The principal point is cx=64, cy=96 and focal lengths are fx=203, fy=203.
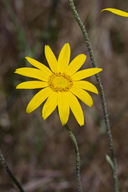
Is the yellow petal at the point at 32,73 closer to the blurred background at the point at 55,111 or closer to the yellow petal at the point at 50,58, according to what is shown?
the yellow petal at the point at 50,58

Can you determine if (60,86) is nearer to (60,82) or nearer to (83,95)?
(60,82)

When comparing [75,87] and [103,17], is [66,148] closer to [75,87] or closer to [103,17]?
[75,87]

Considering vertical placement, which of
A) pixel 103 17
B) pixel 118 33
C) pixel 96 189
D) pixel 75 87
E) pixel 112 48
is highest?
pixel 103 17

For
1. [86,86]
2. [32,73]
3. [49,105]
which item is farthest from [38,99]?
[86,86]

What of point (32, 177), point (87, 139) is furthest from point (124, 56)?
point (32, 177)

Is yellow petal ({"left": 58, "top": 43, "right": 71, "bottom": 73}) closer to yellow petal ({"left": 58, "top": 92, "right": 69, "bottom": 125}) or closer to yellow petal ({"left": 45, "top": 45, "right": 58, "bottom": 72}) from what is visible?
yellow petal ({"left": 45, "top": 45, "right": 58, "bottom": 72})

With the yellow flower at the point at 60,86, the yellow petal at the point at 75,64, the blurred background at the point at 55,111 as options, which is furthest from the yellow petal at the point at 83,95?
the blurred background at the point at 55,111
